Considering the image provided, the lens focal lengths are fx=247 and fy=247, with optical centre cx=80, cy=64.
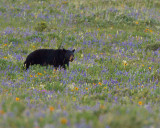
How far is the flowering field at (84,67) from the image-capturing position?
276cm

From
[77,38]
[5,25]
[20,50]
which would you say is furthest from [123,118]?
[5,25]

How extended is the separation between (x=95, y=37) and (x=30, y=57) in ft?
17.5

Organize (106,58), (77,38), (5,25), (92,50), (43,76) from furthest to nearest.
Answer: (5,25) < (77,38) < (92,50) < (106,58) < (43,76)

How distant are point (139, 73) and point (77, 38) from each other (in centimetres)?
530

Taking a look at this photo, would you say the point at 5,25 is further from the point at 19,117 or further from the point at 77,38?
the point at 19,117

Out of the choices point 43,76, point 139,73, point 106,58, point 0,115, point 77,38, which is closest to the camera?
point 0,115

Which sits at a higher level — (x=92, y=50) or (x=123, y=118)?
(x=123, y=118)

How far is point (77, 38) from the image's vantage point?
1249 centimetres

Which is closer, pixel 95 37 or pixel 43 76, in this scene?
pixel 43 76

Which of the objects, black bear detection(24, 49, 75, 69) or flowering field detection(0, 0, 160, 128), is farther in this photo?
black bear detection(24, 49, 75, 69)

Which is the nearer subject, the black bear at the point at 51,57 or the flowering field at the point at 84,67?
the flowering field at the point at 84,67

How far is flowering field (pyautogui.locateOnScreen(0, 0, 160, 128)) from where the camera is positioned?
9.05 ft

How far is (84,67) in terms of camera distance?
8.23 m

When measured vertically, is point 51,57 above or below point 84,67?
above
